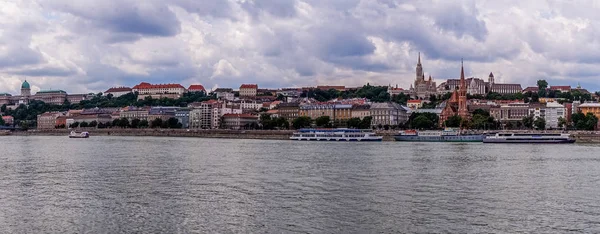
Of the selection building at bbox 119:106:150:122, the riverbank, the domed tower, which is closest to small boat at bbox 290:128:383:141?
the riverbank

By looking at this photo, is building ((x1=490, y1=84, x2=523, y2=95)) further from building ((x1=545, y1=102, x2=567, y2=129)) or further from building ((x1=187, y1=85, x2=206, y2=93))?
building ((x1=187, y1=85, x2=206, y2=93))

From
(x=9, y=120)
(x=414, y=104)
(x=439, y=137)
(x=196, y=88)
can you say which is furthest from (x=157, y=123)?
(x=439, y=137)

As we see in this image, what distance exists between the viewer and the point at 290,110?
10831cm

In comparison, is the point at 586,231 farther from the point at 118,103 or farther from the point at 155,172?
the point at 118,103

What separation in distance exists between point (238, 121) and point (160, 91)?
166ft

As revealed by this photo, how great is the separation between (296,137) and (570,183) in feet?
161

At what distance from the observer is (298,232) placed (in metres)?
15.6

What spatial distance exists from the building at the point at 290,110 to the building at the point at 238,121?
4697 millimetres

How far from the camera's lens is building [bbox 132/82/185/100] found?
153 m

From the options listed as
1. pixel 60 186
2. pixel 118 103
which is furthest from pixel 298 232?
pixel 118 103

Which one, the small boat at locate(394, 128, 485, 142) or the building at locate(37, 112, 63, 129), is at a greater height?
the building at locate(37, 112, 63, 129)

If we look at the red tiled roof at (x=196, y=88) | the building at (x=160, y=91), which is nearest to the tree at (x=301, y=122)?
the building at (x=160, y=91)

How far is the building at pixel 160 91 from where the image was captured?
153 metres

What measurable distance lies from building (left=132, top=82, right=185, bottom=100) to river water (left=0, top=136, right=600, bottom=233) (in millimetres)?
121750
